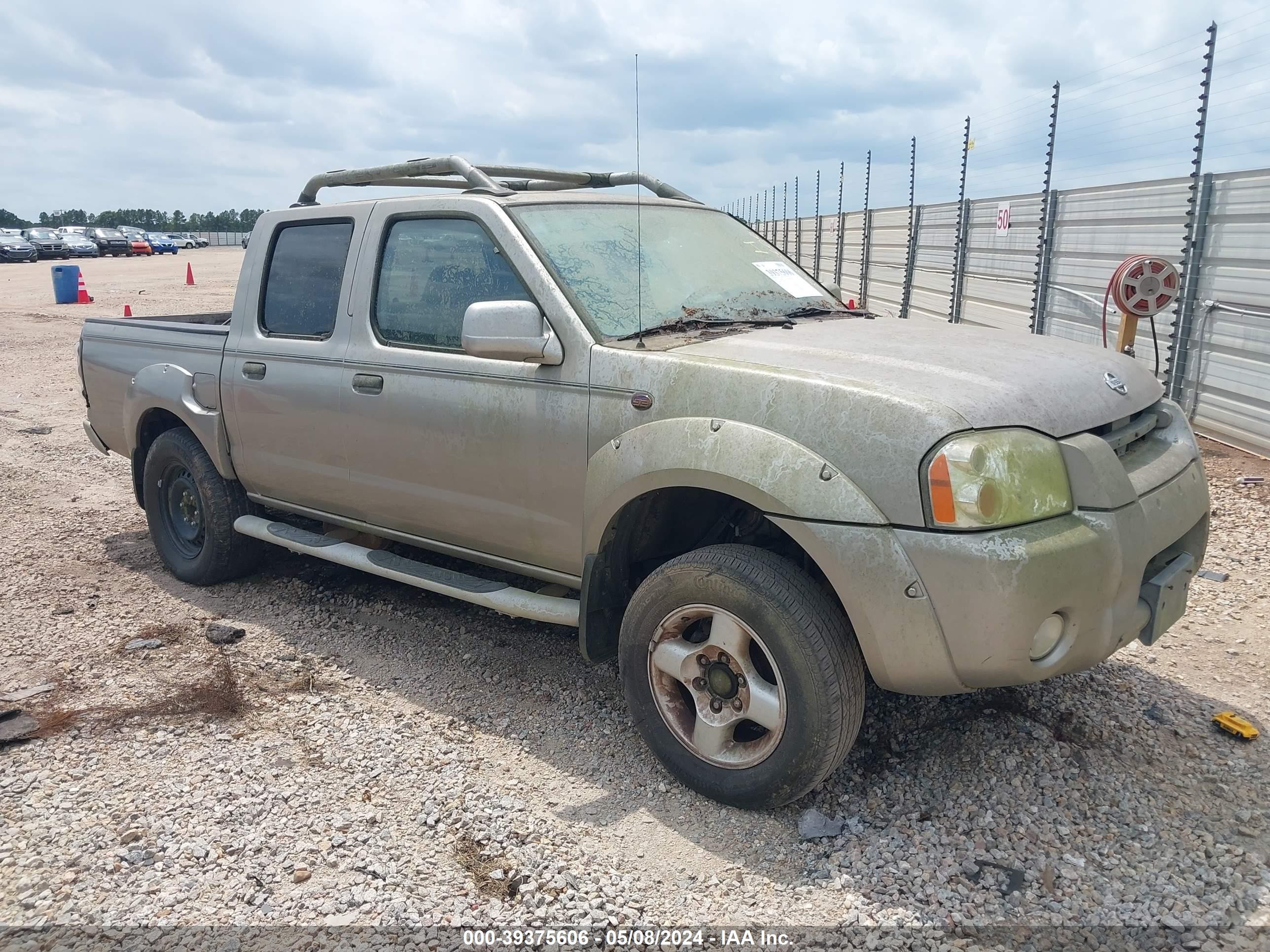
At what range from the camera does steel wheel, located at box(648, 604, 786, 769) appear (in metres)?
2.99

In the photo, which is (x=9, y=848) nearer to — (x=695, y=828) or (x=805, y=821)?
(x=695, y=828)

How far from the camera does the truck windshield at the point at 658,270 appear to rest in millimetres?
3580

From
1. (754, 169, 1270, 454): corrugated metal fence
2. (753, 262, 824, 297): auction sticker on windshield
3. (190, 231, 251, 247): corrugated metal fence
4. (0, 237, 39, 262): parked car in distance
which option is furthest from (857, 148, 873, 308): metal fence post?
(190, 231, 251, 247): corrugated metal fence

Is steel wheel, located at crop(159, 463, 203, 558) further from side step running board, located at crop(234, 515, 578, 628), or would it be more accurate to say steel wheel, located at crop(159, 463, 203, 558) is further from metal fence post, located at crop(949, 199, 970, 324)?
metal fence post, located at crop(949, 199, 970, 324)

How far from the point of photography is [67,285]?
23.7 meters

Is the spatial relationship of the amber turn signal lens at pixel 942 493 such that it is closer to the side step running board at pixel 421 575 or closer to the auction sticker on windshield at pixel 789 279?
the side step running board at pixel 421 575

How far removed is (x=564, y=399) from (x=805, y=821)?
5.20ft

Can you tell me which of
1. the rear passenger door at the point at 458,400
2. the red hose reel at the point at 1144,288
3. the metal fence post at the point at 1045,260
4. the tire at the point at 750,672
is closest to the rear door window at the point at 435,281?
the rear passenger door at the point at 458,400

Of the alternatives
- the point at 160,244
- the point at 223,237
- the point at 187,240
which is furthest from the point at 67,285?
the point at 223,237

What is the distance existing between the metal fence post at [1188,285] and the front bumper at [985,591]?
6442mm

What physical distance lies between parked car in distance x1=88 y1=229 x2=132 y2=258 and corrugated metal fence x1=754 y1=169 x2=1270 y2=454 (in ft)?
148

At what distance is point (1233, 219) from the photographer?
25.7 ft

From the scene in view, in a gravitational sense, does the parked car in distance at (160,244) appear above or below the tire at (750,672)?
above

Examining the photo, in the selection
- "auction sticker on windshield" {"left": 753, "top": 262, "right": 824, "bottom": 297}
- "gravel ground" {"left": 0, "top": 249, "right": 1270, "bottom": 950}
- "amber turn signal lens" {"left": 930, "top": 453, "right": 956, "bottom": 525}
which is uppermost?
"auction sticker on windshield" {"left": 753, "top": 262, "right": 824, "bottom": 297}
